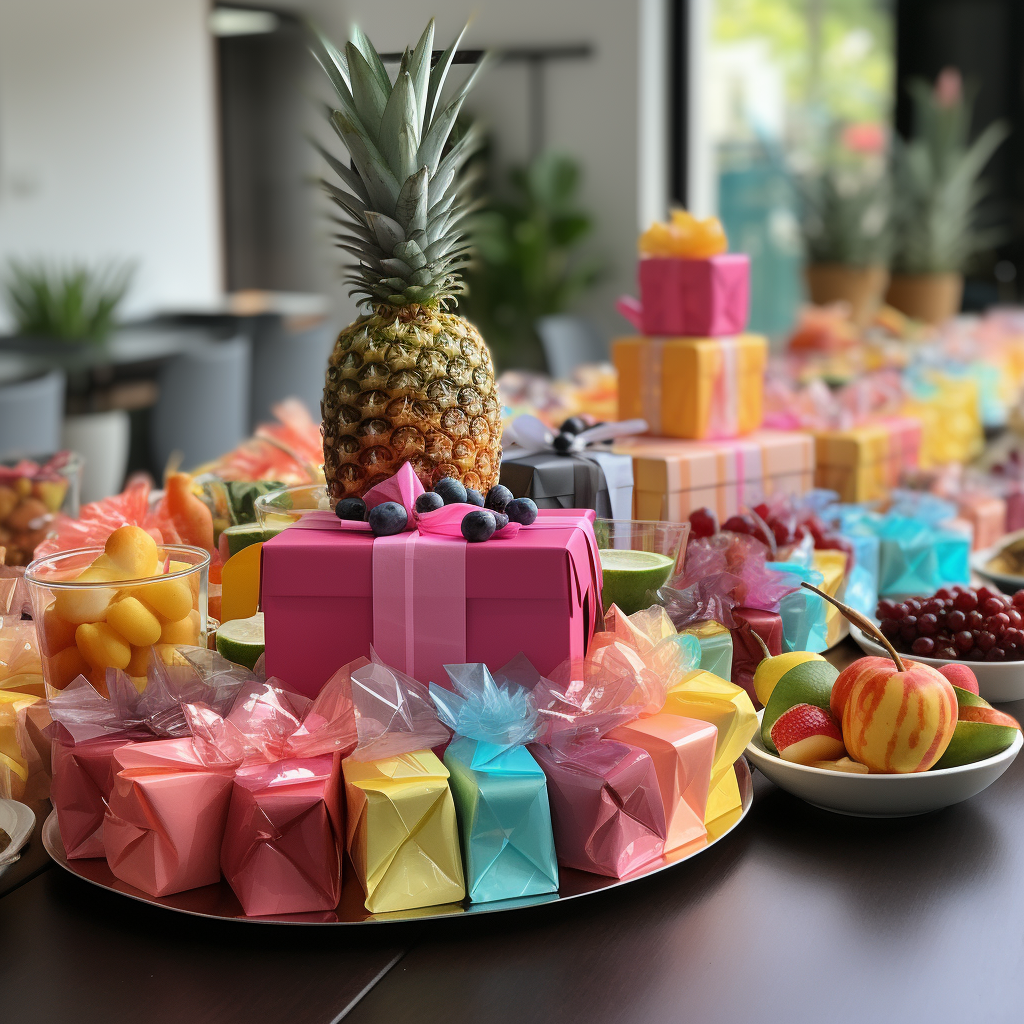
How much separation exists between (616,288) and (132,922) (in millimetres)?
5639

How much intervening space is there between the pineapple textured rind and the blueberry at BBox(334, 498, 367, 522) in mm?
62

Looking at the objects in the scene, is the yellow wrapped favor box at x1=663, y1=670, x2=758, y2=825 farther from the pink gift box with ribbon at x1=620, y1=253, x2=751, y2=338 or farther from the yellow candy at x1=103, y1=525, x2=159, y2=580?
the pink gift box with ribbon at x1=620, y1=253, x2=751, y2=338

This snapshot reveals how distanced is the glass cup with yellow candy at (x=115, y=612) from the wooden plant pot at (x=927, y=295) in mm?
4781

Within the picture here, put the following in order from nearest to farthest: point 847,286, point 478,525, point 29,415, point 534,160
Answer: point 478,525, point 29,415, point 847,286, point 534,160

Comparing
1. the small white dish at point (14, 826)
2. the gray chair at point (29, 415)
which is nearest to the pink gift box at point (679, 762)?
the small white dish at point (14, 826)

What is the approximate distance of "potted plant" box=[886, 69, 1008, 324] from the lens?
17.2ft

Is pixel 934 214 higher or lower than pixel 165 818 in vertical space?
higher

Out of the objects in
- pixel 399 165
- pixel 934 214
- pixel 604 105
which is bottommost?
pixel 399 165

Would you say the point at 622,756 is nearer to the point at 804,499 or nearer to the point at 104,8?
the point at 804,499

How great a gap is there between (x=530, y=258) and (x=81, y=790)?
5.29 metres

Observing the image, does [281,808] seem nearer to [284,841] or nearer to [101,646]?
[284,841]

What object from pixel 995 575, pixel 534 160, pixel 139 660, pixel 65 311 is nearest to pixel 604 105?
pixel 534 160

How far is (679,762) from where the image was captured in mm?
867

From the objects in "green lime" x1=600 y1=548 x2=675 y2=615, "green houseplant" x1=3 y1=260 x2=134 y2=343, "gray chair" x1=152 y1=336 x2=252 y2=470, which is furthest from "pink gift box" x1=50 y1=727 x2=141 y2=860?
"green houseplant" x1=3 y1=260 x2=134 y2=343
